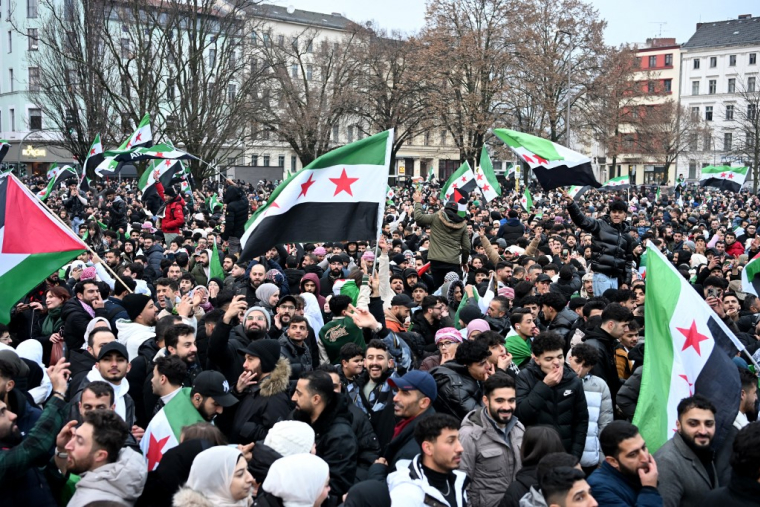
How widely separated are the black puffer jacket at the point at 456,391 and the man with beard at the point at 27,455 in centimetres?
249

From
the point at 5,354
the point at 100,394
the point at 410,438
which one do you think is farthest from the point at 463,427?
the point at 5,354

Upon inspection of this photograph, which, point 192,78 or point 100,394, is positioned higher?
point 192,78

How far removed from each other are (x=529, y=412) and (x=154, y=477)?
2.50 m

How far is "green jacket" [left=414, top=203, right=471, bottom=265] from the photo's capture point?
40.1 feet

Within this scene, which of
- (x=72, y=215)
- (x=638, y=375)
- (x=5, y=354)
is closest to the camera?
(x=5, y=354)

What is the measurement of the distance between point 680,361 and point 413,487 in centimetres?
214

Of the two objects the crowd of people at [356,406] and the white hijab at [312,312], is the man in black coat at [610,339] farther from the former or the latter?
the white hijab at [312,312]

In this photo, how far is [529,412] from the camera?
5578 mm

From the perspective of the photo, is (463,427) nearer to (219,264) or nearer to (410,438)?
(410,438)

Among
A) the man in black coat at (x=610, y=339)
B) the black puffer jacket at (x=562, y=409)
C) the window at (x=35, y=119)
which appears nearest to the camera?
the black puffer jacket at (x=562, y=409)

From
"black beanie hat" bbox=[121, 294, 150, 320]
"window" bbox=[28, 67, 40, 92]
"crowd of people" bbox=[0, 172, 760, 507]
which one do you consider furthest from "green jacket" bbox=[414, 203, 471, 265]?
"window" bbox=[28, 67, 40, 92]

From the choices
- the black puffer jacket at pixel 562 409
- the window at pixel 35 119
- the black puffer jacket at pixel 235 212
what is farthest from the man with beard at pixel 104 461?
the window at pixel 35 119

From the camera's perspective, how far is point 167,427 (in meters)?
5.25

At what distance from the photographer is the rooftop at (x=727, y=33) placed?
86.4 m
